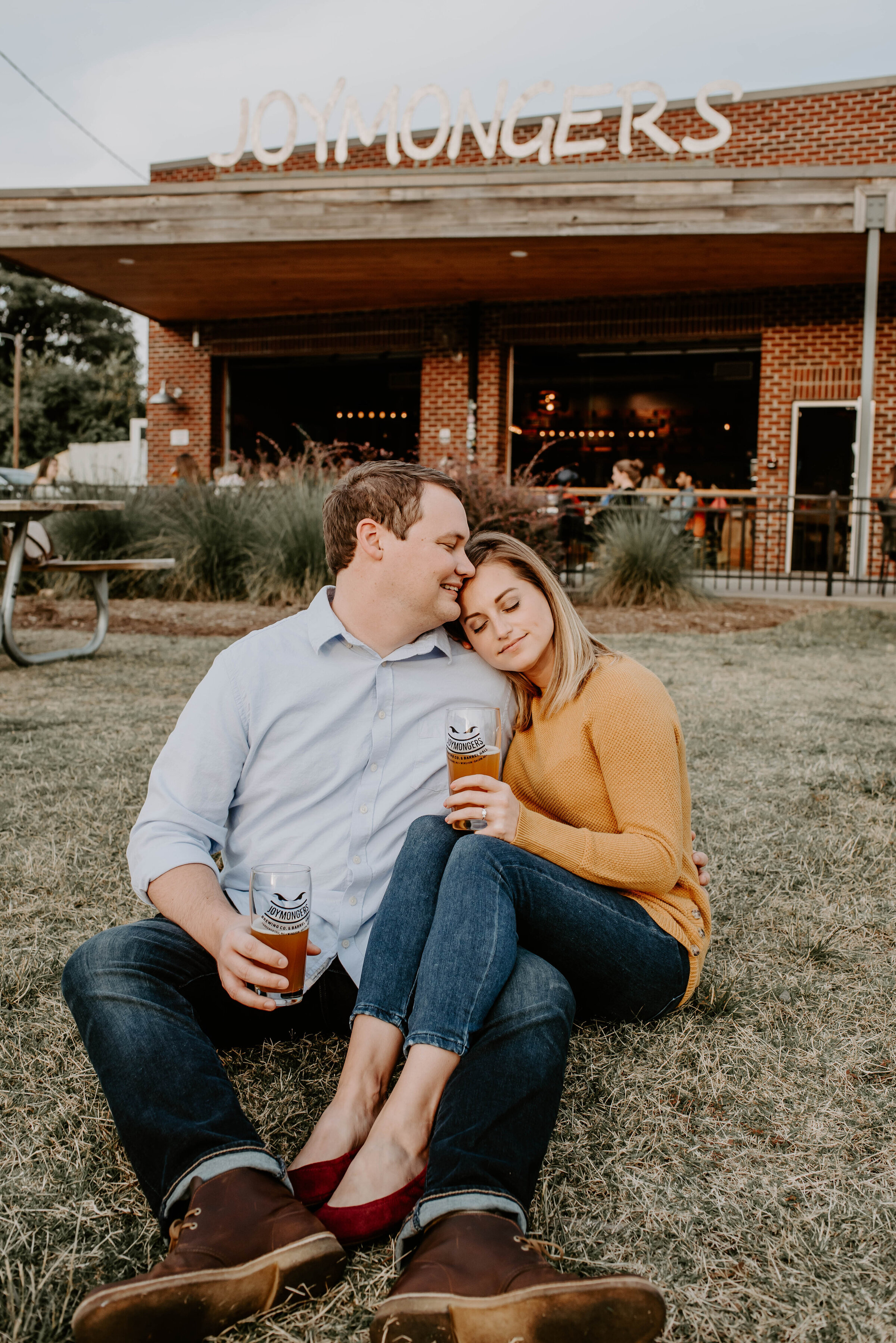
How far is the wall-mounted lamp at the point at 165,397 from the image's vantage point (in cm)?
1522

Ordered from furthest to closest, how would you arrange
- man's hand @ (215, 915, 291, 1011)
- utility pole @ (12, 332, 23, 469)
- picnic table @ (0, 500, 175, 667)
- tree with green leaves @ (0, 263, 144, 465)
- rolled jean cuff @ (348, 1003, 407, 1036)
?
tree with green leaves @ (0, 263, 144, 465) < utility pole @ (12, 332, 23, 469) < picnic table @ (0, 500, 175, 667) < rolled jean cuff @ (348, 1003, 407, 1036) < man's hand @ (215, 915, 291, 1011)

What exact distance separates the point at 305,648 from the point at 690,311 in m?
12.6

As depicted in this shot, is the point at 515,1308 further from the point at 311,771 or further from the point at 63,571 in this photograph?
the point at 63,571

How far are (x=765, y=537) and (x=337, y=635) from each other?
11.0 m

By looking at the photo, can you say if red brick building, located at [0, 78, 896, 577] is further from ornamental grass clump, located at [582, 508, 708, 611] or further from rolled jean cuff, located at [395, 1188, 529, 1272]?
rolled jean cuff, located at [395, 1188, 529, 1272]

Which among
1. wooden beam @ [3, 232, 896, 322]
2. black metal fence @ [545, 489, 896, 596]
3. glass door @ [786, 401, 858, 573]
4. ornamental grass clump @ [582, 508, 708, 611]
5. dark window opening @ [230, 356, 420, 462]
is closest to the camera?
ornamental grass clump @ [582, 508, 708, 611]

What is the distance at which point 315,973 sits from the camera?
5.72ft

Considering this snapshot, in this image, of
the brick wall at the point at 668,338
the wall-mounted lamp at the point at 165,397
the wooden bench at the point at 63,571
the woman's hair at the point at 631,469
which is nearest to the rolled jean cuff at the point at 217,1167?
the wooden bench at the point at 63,571

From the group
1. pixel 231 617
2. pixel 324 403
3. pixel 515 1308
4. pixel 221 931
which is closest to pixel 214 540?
pixel 231 617

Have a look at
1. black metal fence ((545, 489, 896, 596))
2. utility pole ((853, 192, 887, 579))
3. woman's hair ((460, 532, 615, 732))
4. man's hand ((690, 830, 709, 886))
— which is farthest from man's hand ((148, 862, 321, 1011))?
utility pole ((853, 192, 887, 579))

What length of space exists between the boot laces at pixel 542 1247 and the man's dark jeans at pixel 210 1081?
3 cm

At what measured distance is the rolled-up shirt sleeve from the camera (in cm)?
169

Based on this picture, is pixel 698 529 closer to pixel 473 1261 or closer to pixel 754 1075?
pixel 754 1075

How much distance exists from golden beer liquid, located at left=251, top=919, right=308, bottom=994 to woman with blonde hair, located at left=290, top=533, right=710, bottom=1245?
0.15 metres
